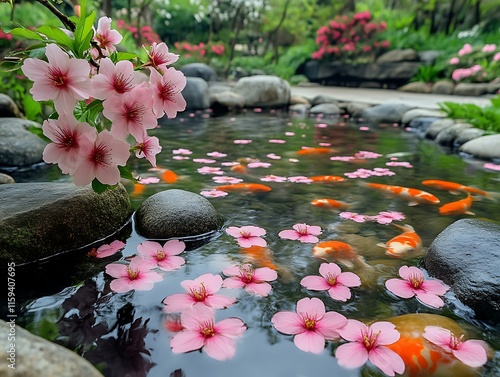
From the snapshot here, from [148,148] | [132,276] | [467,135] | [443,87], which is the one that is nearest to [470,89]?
[443,87]

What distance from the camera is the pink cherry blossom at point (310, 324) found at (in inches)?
62.1

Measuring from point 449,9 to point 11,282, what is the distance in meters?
19.2

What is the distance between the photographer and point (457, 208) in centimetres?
325

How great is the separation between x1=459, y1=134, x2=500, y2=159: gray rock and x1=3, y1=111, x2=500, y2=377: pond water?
440 mm

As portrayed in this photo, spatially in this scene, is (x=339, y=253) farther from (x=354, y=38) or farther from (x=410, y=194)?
(x=354, y=38)

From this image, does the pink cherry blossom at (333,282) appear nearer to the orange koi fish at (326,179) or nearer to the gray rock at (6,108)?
the orange koi fish at (326,179)

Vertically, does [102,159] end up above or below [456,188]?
above

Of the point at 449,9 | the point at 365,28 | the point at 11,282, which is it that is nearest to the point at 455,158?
the point at 11,282

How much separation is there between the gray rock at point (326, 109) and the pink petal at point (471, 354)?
9.03 metres

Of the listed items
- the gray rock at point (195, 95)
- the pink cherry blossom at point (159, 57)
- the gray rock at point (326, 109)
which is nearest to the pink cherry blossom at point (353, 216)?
the pink cherry blossom at point (159, 57)

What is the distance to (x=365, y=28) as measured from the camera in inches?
614

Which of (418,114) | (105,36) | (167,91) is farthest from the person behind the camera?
(418,114)

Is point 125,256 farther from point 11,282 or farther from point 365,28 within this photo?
point 365,28

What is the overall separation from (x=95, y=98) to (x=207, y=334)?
1.03m
